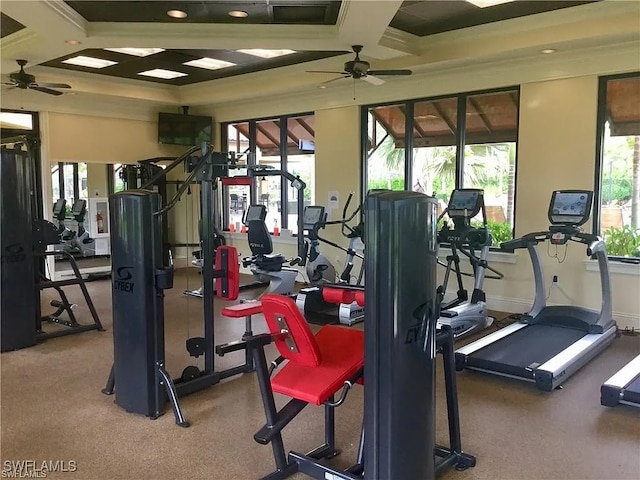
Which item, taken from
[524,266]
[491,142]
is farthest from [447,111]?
[524,266]

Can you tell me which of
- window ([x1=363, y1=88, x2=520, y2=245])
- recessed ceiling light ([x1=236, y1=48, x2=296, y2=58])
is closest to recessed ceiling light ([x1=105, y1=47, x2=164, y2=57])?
recessed ceiling light ([x1=236, y1=48, x2=296, y2=58])

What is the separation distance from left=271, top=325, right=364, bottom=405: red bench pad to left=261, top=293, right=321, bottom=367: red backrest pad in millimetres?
60

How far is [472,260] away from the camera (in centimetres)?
565

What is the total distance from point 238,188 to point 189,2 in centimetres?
508

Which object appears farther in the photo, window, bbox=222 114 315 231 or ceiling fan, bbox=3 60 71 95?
window, bbox=222 114 315 231

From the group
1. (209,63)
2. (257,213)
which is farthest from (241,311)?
(209,63)

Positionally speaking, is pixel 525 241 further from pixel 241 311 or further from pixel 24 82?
pixel 24 82

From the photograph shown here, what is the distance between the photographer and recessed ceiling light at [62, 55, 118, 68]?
288 inches

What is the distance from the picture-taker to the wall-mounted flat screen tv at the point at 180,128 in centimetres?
960

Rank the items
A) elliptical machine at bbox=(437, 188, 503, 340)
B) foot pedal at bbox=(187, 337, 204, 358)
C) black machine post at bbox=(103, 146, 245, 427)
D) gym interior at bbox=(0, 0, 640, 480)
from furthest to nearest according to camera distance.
→ elliptical machine at bbox=(437, 188, 503, 340) → foot pedal at bbox=(187, 337, 204, 358) → black machine post at bbox=(103, 146, 245, 427) → gym interior at bbox=(0, 0, 640, 480)

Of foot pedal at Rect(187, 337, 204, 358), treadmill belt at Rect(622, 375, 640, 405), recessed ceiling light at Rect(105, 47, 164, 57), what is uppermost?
recessed ceiling light at Rect(105, 47, 164, 57)

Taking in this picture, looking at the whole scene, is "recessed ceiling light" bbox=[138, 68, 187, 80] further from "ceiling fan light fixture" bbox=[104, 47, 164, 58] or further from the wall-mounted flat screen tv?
the wall-mounted flat screen tv

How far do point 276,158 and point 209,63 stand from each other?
6.68ft

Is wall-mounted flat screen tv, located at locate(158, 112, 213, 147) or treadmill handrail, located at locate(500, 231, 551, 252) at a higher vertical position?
wall-mounted flat screen tv, located at locate(158, 112, 213, 147)
